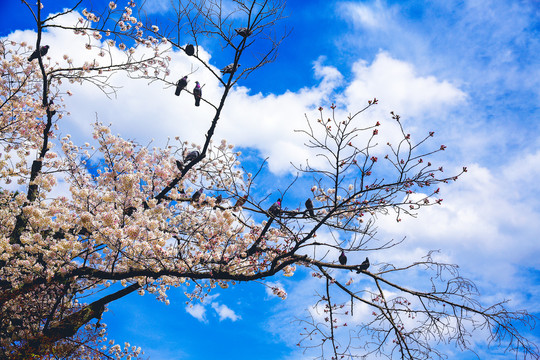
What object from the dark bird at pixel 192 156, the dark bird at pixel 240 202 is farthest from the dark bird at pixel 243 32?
the dark bird at pixel 240 202

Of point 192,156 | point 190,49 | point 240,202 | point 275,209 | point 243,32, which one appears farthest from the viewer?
point 192,156

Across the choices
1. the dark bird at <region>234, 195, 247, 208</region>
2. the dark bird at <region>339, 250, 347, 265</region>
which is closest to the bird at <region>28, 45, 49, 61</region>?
the dark bird at <region>234, 195, 247, 208</region>

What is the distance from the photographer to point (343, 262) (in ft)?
26.5

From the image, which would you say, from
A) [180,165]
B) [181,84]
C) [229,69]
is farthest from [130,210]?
[229,69]

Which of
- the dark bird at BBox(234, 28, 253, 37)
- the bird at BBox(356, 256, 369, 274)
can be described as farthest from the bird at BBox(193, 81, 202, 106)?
the bird at BBox(356, 256, 369, 274)

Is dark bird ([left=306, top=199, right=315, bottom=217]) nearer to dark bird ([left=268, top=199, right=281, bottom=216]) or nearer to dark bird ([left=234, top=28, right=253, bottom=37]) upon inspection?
dark bird ([left=268, top=199, right=281, bottom=216])

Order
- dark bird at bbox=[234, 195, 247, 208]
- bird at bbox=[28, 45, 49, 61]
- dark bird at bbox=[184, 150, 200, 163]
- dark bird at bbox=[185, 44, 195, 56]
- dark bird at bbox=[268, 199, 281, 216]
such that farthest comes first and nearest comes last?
bird at bbox=[28, 45, 49, 61]
dark bird at bbox=[184, 150, 200, 163]
dark bird at bbox=[268, 199, 281, 216]
dark bird at bbox=[185, 44, 195, 56]
dark bird at bbox=[234, 195, 247, 208]

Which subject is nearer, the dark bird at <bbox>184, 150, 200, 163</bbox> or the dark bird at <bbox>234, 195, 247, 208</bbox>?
the dark bird at <bbox>234, 195, 247, 208</bbox>

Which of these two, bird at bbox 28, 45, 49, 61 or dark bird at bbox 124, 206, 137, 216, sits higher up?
bird at bbox 28, 45, 49, 61

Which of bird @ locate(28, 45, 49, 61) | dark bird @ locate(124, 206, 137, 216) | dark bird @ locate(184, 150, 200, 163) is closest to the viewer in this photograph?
dark bird @ locate(124, 206, 137, 216)

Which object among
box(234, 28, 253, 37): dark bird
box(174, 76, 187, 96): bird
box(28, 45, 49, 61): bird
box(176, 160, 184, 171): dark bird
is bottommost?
box(176, 160, 184, 171): dark bird

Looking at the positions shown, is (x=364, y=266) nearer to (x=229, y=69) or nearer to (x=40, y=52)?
(x=229, y=69)

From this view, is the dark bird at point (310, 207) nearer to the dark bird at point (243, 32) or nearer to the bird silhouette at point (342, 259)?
the bird silhouette at point (342, 259)

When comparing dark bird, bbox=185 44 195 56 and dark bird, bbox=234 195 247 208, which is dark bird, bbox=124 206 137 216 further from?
dark bird, bbox=185 44 195 56
